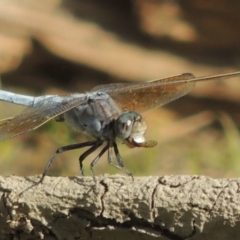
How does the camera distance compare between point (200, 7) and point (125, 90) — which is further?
point (200, 7)

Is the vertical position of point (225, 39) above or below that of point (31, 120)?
above

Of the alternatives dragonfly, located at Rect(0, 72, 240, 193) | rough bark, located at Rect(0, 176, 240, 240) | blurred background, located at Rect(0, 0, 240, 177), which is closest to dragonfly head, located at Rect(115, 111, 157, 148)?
dragonfly, located at Rect(0, 72, 240, 193)

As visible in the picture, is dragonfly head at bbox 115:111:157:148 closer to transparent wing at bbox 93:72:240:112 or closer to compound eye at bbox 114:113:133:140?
compound eye at bbox 114:113:133:140

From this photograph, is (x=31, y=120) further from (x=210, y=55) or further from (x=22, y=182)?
(x=210, y=55)

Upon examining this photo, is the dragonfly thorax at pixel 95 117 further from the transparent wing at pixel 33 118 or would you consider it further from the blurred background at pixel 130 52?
the blurred background at pixel 130 52

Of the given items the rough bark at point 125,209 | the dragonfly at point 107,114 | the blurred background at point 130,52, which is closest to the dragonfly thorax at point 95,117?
the dragonfly at point 107,114

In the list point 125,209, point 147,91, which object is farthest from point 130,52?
point 125,209

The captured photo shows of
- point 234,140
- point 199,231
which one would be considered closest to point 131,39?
point 234,140

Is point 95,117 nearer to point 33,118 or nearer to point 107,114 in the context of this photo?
point 107,114
